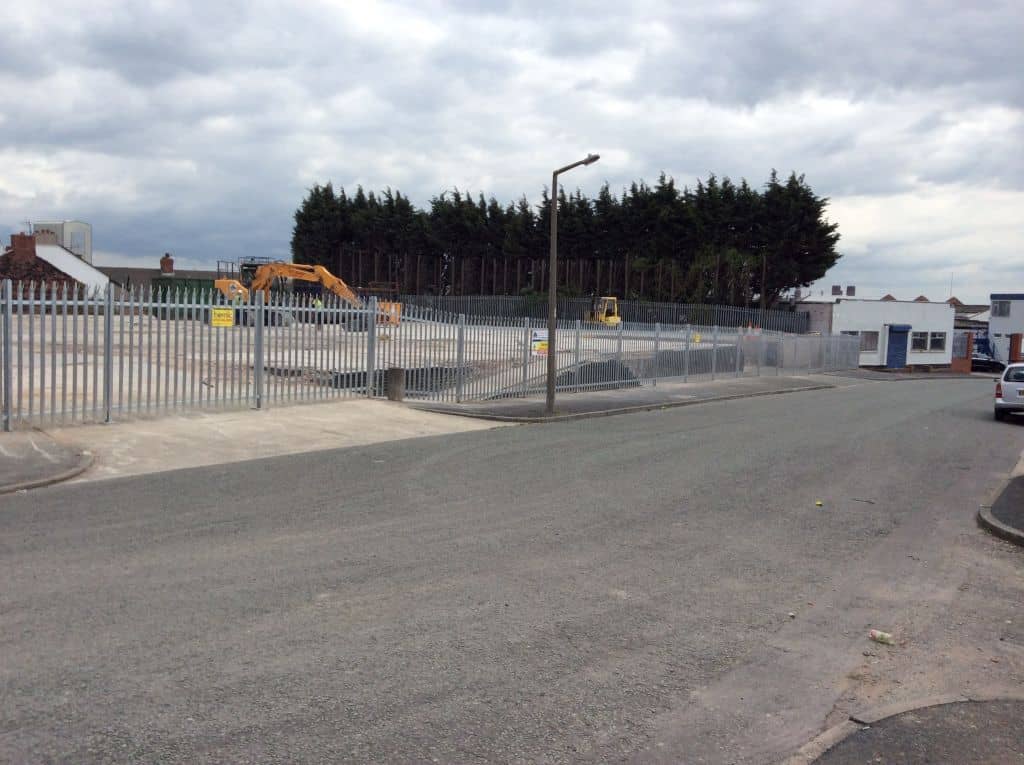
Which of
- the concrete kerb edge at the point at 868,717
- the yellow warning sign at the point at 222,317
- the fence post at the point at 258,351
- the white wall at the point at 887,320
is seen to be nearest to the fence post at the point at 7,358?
the yellow warning sign at the point at 222,317

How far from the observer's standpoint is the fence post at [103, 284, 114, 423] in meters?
13.6

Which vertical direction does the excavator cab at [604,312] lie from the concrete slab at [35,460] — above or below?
above

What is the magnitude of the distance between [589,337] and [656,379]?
481cm

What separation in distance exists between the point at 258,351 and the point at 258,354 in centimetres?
6

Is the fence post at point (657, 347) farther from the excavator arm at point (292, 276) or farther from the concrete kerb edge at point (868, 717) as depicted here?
the concrete kerb edge at point (868, 717)

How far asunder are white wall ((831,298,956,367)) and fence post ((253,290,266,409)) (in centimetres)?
4585

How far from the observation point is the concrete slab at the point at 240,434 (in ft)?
38.4

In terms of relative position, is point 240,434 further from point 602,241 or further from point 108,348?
point 602,241

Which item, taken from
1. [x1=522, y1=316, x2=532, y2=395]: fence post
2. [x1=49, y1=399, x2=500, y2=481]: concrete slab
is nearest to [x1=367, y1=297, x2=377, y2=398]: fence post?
[x1=49, y1=399, x2=500, y2=481]: concrete slab

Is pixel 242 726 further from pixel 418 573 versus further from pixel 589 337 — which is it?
pixel 589 337

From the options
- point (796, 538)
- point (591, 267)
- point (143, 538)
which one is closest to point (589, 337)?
point (796, 538)

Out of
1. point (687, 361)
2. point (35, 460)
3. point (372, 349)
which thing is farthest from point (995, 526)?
point (687, 361)

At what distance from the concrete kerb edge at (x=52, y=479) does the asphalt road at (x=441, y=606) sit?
431mm

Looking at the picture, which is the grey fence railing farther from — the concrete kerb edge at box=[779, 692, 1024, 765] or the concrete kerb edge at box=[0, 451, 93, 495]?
the concrete kerb edge at box=[779, 692, 1024, 765]
